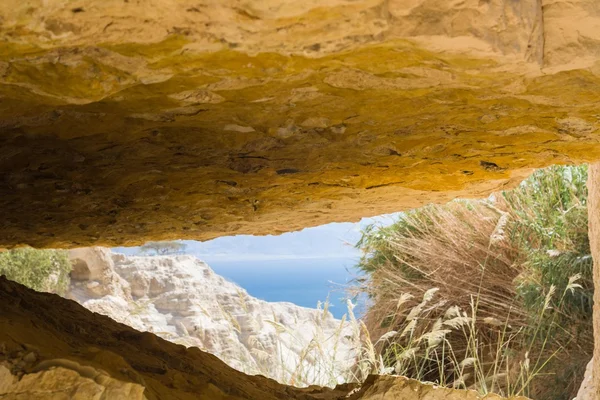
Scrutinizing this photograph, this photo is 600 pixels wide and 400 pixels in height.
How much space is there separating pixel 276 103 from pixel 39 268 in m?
8.64

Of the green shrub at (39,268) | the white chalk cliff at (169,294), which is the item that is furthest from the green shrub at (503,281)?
the green shrub at (39,268)

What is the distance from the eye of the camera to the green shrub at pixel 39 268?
8641 mm

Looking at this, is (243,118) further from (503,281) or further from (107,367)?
(503,281)

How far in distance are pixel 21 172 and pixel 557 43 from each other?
125 cm

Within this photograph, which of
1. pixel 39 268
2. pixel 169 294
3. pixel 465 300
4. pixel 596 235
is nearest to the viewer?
pixel 596 235

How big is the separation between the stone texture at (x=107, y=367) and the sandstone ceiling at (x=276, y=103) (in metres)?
0.36

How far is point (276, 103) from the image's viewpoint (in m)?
1.17

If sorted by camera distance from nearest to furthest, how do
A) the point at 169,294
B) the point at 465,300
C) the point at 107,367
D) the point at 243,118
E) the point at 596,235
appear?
the point at 107,367 → the point at 243,118 → the point at 596,235 → the point at 465,300 → the point at 169,294

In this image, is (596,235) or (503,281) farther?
(503,281)

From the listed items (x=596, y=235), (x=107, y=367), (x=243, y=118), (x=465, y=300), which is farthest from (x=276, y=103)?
(x=465, y=300)

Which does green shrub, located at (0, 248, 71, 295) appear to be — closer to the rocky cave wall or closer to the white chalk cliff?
the white chalk cliff

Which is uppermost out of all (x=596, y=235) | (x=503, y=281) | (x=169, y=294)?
(x=596, y=235)

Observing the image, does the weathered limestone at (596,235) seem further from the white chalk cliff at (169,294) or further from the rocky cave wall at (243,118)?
the white chalk cliff at (169,294)

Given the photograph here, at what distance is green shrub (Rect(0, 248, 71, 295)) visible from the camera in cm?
864
